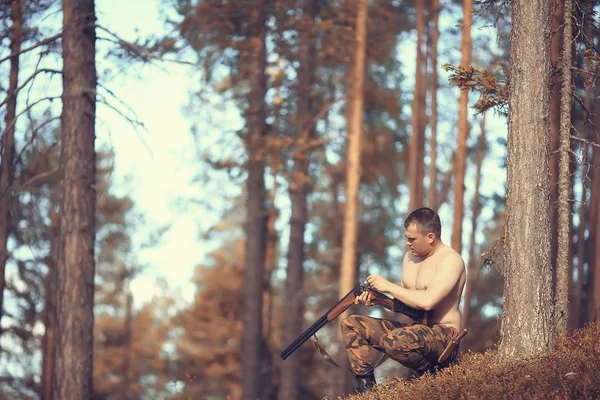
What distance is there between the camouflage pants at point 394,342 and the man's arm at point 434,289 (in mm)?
279

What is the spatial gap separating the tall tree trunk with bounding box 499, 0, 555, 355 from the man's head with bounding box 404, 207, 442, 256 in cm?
97

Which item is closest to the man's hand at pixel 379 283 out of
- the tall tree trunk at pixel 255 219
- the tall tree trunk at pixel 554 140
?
the tall tree trunk at pixel 554 140

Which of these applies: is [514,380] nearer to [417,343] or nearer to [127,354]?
[417,343]

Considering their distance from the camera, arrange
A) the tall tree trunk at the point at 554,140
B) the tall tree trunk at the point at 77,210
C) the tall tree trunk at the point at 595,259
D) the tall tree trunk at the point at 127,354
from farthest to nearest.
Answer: the tall tree trunk at the point at 127,354 < the tall tree trunk at the point at 595,259 < the tall tree trunk at the point at 554,140 < the tall tree trunk at the point at 77,210

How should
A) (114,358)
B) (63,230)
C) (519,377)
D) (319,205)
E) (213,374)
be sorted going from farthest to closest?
(114,358) < (319,205) < (213,374) < (63,230) < (519,377)

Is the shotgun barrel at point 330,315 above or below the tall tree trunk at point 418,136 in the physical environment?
below

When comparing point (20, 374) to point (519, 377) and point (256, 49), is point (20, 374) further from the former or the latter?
point (519, 377)

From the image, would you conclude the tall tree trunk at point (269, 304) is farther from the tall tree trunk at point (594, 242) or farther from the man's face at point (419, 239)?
the man's face at point (419, 239)

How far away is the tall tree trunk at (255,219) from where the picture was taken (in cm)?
2119

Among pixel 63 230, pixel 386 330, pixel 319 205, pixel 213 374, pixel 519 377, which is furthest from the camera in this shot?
pixel 319 205

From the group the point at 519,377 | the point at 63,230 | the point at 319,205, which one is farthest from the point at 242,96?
the point at 519,377

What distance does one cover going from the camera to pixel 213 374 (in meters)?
27.9

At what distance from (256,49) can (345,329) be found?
14.5 metres

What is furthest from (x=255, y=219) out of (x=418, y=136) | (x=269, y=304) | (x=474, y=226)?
(x=474, y=226)
